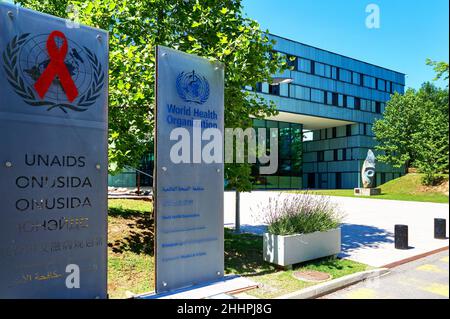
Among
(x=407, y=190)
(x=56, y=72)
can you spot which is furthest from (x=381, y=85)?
(x=56, y=72)

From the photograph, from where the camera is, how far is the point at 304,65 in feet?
143

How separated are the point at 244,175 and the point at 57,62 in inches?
198

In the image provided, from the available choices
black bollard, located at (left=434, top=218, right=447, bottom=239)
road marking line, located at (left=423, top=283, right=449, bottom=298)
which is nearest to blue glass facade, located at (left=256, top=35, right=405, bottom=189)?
black bollard, located at (left=434, top=218, right=447, bottom=239)

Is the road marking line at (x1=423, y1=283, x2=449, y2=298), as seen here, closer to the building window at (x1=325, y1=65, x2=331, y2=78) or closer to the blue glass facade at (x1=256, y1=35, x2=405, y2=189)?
the blue glass facade at (x1=256, y1=35, x2=405, y2=189)

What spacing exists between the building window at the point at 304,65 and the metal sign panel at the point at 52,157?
4097 centimetres

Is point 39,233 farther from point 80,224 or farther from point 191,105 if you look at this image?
point 191,105

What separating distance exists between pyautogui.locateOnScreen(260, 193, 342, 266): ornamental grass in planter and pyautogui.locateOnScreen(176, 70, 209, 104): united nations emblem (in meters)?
3.16

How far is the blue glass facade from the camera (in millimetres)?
42656

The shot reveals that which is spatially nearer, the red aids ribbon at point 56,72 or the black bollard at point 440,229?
the red aids ribbon at point 56,72

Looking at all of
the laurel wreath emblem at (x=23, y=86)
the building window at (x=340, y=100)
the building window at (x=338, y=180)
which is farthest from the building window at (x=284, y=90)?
the laurel wreath emblem at (x=23, y=86)

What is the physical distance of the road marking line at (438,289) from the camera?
5723 mm

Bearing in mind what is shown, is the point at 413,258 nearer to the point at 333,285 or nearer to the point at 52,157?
the point at 333,285

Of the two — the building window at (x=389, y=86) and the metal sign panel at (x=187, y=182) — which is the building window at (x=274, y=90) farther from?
the metal sign panel at (x=187, y=182)
